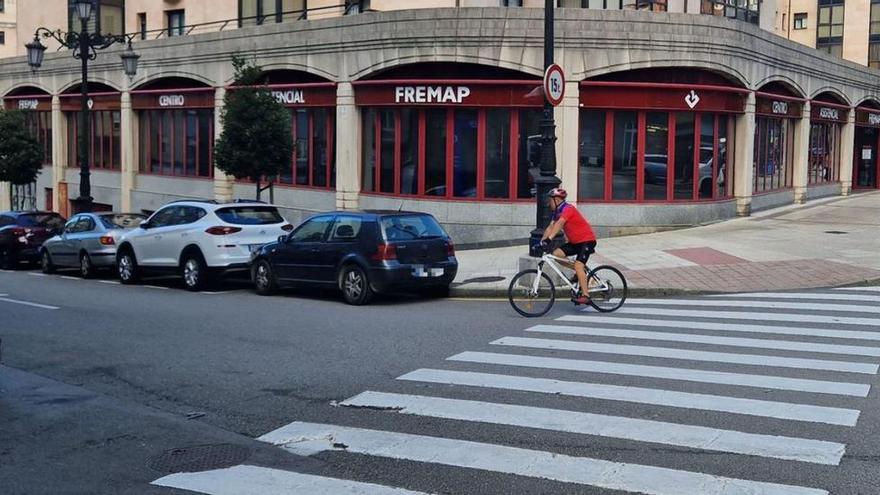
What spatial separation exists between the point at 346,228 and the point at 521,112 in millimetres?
8992

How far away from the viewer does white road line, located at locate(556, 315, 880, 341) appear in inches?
480

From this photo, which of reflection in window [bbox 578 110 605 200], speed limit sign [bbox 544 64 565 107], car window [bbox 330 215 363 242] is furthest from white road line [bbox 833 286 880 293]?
reflection in window [bbox 578 110 605 200]

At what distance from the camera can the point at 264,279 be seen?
18.1 meters

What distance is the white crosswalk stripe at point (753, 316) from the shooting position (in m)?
13.2

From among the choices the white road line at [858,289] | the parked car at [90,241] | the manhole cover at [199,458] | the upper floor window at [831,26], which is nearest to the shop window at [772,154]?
the white road line at [858,289]

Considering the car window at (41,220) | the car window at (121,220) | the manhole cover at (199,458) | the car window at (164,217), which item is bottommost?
the manhole cover at (199,458)

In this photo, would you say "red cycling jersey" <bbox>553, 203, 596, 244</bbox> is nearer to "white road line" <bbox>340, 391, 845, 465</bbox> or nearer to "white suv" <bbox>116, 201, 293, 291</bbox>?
"white road line" <bbox>340, 391, 845, 465</bbox>

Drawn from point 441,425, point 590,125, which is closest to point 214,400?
point 441,425

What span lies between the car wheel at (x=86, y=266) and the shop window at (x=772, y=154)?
709 inches

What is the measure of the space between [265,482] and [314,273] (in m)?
10.3

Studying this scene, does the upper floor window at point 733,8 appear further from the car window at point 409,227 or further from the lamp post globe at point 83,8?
the lamp post globe at point 83,8

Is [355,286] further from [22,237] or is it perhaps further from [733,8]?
[733,8]

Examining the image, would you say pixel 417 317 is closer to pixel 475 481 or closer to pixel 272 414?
pixel 272 414

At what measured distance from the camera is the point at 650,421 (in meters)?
8.16
